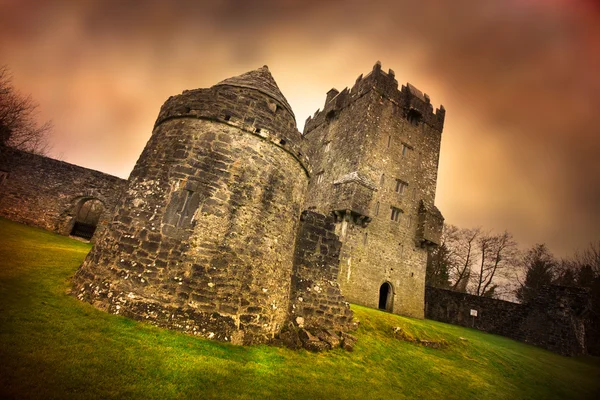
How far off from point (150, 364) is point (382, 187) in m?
19.3

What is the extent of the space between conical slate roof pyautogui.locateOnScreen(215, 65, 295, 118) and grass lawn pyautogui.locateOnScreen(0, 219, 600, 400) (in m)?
6.48

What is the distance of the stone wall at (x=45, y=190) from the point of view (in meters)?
16.6

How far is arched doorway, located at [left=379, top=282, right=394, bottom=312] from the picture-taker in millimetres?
20094

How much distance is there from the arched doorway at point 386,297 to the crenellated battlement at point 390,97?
49.2 feet

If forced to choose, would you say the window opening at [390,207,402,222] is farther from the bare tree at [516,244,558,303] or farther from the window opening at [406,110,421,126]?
the bare tree at [516,244,558,303]

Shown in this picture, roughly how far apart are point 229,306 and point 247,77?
658 centimetres

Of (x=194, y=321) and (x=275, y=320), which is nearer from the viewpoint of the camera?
(x=194, y=321)

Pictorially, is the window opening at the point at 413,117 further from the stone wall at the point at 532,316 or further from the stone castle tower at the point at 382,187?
the stone wall at the point at 532,316

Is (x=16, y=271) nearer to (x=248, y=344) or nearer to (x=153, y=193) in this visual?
(x=153, y=193)

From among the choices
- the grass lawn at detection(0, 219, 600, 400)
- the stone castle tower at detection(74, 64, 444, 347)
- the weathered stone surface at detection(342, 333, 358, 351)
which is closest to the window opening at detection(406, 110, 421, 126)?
the stone castle tower at detection(74, 64, 444, 347)

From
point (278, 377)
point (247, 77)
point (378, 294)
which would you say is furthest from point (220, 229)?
point (378, 294)

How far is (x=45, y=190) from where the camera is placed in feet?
56.0

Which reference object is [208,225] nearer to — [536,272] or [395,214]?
[395,214]

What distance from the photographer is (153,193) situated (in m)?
6.36
